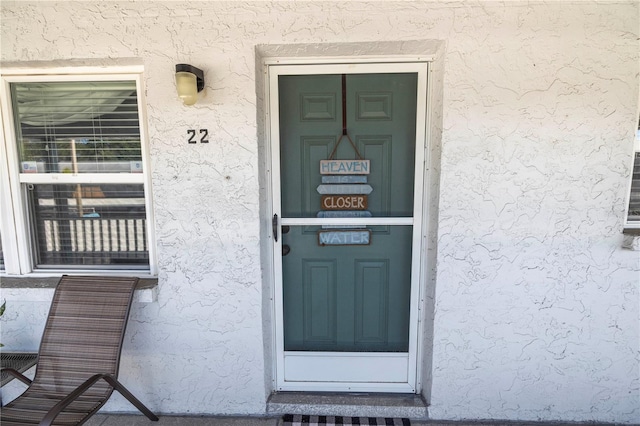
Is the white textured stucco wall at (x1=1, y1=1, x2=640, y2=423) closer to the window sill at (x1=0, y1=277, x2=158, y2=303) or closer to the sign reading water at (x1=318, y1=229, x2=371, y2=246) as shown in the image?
the window sill at (x1=0, y1=277, x2=158, y2=303)

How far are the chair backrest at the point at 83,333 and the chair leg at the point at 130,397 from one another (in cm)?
6

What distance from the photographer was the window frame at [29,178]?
1985mm

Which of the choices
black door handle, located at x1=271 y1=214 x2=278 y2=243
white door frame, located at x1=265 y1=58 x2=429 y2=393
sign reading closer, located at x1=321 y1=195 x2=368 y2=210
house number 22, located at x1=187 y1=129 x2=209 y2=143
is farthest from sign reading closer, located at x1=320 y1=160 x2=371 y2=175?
house number 22, located at x1=187 y1=129 x2=209 y2=143

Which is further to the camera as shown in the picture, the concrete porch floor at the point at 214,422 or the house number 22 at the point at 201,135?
the concrete porch floor at the point at 214,422

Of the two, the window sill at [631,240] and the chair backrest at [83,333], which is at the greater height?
the window sill at [631,240]

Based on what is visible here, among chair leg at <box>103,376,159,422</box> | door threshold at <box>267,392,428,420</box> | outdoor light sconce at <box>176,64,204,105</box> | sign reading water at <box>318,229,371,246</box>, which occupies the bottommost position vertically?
door threshold at <box>267,392,428,420</box>

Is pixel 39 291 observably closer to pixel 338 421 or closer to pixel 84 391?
pixel 84 391

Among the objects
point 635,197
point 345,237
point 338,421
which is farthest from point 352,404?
point 635,197

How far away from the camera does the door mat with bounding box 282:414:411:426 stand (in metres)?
2.06

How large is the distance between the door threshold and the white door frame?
0.17 feet

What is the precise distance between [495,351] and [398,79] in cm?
182

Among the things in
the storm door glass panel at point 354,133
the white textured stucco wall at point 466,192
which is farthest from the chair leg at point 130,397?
the storm door glass panel at point 354,133

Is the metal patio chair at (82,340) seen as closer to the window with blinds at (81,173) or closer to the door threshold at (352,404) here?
the window with blinds at (81,173)

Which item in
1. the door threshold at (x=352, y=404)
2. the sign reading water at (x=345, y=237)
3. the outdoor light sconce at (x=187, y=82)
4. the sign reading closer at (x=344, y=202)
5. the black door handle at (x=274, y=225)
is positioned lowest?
the door threshold at (x=352, y=404)
